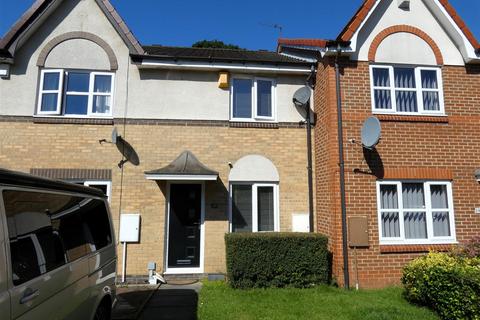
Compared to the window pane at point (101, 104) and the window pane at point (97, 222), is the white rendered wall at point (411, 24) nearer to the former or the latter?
the window pane at point (101, 104)

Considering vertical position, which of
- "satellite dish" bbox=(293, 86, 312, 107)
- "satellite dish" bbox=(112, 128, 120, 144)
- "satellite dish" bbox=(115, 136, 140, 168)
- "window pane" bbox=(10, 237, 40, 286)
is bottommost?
"window pane" bbox=(10, 237, 40, 286)

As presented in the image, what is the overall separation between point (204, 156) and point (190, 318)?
13.9ft

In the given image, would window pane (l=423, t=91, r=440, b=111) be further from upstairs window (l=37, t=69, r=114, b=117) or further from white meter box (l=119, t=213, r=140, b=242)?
upstairs window (l=37, t=69, r=114, b=117)

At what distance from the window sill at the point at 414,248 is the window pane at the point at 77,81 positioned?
8326 millimetres

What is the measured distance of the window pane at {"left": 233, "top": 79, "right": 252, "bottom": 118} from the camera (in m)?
9.66

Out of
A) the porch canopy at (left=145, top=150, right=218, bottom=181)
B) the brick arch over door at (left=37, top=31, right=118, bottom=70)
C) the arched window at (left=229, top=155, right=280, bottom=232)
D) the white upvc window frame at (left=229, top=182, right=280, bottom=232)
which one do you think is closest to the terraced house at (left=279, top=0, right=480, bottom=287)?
the white upvc window frame at (left=229, top=182, right=280, bottom=232)

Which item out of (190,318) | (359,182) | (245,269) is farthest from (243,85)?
(190,318)

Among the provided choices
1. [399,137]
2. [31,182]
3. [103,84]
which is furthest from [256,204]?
[31,182]

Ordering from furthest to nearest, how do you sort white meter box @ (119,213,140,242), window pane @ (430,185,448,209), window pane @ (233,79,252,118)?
window pane @ (233,79,252,118), white meter box @ (119,213,140,242), window pane @ (430,185,448,209)

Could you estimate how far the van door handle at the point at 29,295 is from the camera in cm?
265

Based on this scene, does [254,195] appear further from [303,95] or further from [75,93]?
[75,93]

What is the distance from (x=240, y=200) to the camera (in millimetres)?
9203

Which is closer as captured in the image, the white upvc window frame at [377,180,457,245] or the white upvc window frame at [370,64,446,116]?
the white upvc window frame at [377,180,457,245]

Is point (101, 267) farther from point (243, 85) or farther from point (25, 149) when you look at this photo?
point (243, 85)
